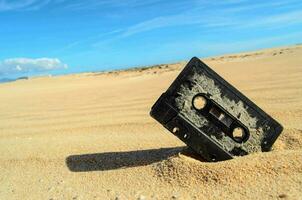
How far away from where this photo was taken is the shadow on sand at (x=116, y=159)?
4785 millimetres

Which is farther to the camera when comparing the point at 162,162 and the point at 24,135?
the point at 24,135

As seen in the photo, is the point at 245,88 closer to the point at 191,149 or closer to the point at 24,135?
the point at 24,135

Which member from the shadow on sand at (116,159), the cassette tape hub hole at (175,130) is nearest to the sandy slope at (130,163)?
the shadow on sand at (116,159)

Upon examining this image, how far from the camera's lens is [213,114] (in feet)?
14.6

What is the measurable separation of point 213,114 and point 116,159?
126 centimetres

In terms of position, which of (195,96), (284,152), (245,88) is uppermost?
(195,96)

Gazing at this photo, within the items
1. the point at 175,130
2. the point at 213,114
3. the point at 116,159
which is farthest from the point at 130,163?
the point at 213,114

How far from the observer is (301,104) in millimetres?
6844

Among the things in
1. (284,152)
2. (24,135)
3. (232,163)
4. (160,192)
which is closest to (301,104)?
(284,152)

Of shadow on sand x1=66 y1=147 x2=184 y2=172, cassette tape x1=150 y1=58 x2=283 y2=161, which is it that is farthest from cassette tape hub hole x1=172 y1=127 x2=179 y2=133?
shadow on sand x1=66 y1=147 x2=184 y2=172

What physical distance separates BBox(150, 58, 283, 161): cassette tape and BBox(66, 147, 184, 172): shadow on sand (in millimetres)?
525

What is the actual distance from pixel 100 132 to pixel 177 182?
3007 mm

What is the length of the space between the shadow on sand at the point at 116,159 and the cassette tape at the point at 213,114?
52 cm

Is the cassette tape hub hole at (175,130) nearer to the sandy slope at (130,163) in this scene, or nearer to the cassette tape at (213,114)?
the cassette tape at (213,114)
